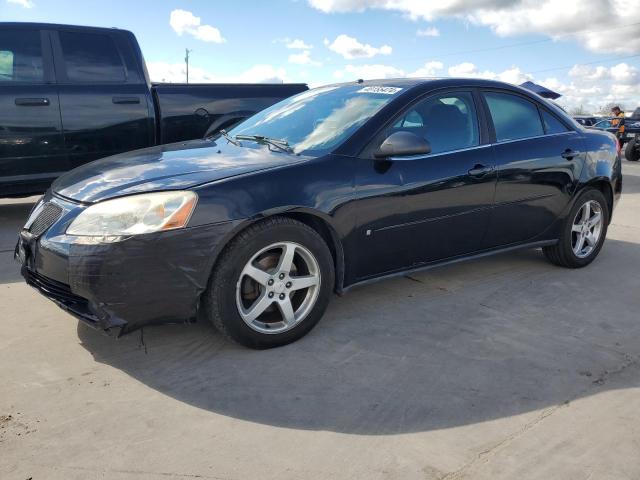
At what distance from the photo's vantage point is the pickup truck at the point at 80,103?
18.2 feet

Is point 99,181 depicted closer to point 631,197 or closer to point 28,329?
point 28,329

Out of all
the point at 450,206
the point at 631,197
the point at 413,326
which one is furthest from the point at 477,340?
the point at 631,197

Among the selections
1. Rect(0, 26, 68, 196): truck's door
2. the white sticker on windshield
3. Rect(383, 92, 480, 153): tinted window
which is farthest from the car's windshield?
Rect(0, 26, 68, 196): truck's door

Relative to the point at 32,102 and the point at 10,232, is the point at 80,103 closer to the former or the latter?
the point at 32,102

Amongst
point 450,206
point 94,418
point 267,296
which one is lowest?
point 94,418

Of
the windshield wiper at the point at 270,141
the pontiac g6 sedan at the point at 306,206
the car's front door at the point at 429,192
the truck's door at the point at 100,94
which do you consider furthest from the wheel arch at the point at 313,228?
the truck's door at the point at 100,94

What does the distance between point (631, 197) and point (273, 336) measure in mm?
7980

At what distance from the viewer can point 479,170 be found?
153 inches

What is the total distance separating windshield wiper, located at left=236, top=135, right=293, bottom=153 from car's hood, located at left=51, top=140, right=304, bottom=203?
0.08m

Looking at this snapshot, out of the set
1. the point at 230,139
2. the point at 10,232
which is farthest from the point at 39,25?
the point at 230,139

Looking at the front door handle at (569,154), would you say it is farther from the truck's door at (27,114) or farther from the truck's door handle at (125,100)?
the truck's door at (27,114)

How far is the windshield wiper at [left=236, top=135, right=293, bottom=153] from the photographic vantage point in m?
3.53

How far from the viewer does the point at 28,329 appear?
131 inches

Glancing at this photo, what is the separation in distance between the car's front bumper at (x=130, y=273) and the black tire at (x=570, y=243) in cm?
309
